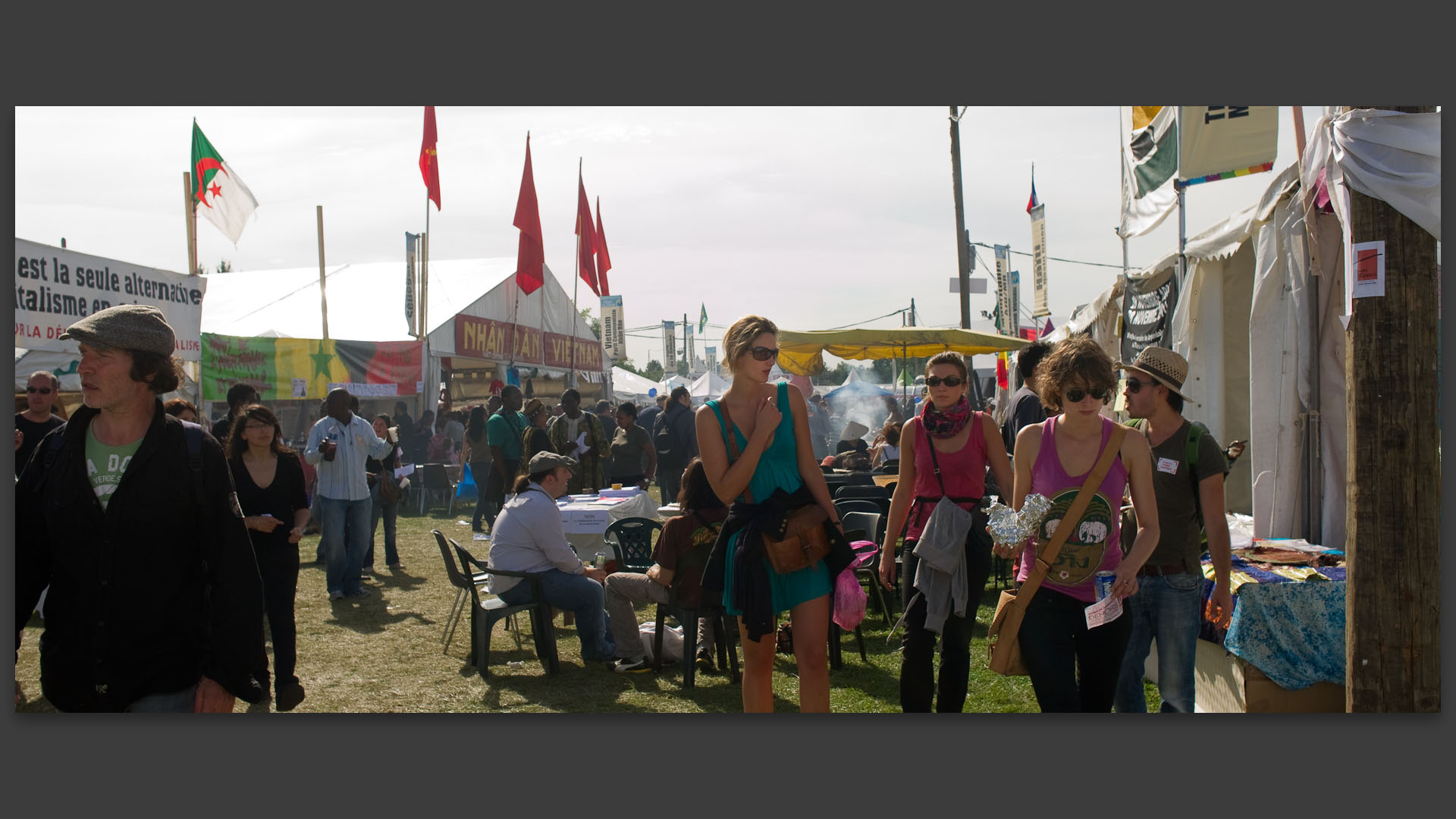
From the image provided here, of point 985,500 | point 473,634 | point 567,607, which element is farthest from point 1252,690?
point 473,634

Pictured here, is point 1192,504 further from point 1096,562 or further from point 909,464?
point 909,464

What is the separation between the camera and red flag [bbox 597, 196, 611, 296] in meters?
19.8

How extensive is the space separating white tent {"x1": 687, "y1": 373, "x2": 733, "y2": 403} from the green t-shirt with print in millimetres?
24881

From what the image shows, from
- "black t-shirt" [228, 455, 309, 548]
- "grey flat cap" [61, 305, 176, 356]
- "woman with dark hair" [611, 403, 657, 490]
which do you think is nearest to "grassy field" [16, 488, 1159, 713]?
"black t-shirt" [228, 455, 309, 548]

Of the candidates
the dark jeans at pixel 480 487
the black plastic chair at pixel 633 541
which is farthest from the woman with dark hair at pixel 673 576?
the dark jeans at pixel 480 487

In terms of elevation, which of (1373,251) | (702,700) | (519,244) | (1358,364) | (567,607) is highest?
(519,244)

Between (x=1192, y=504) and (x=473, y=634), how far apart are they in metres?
4.25

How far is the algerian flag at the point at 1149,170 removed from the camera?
7.20m

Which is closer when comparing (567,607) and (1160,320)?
(567,607)

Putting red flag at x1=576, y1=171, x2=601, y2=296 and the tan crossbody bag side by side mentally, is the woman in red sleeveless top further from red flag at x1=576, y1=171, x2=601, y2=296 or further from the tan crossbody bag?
red flag at x1=576, y1=171, x2=601, y2=296

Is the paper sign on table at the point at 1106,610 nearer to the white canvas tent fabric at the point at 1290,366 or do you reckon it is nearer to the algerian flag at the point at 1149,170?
the white canvas tent fabric at the point at 1290,366

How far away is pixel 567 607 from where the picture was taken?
6.10 meters

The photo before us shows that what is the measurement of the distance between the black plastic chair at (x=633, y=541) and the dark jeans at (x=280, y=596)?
2084mm

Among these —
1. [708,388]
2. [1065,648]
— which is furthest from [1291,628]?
[708,388]
